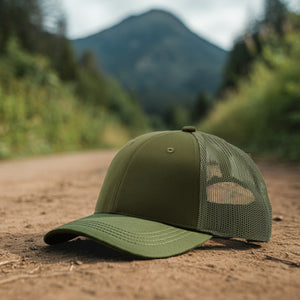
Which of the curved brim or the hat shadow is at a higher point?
the curved brim

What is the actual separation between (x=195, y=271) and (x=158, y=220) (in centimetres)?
32

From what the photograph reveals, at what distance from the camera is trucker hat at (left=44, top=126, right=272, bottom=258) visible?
1.46 metres

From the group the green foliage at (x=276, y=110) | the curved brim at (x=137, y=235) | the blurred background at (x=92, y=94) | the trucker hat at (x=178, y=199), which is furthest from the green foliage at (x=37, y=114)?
the curved brim at (x=137, y=235)

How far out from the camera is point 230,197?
1641mm

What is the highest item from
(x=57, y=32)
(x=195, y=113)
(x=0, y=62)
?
(x=57, y=32)

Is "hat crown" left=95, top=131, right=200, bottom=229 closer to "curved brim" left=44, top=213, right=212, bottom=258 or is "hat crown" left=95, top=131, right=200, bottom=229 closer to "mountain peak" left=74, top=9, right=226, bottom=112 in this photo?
"curved brim" left=44, top=213, right=212, bottom=258

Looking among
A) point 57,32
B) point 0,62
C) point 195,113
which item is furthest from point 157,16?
point 0,62

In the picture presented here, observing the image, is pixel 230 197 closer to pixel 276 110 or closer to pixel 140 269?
pixel 140 269

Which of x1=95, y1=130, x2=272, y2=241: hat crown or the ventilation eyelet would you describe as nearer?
x1=95, y1=130, x2=272, y2=241: hat crown

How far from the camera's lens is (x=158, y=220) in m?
1.57

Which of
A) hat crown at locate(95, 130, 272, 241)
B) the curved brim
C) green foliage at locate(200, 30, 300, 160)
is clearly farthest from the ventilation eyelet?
green foliage at locate(200, 30, 300, 160)

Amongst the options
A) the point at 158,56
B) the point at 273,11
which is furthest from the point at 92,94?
the point at 158,56

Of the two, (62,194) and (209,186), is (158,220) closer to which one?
(209,186)

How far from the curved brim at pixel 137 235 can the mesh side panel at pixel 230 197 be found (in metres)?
0.11
